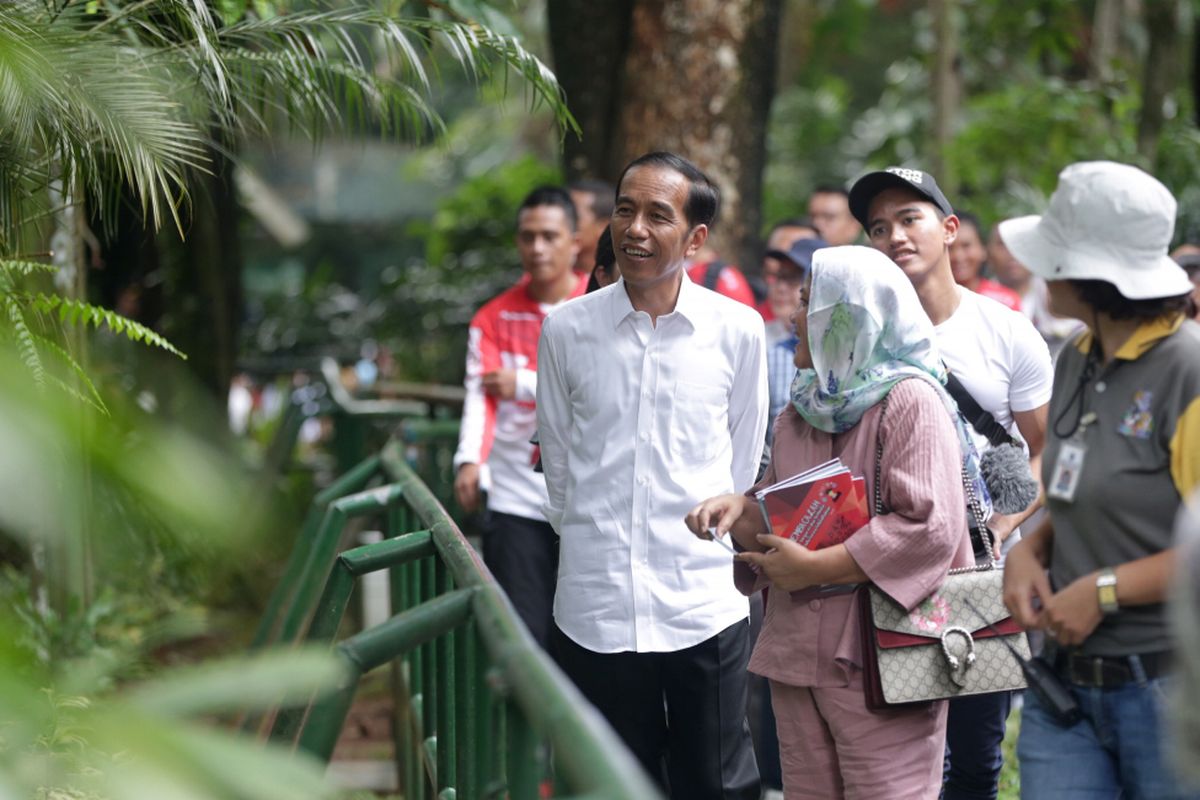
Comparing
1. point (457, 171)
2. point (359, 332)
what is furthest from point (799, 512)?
point (457, 171)

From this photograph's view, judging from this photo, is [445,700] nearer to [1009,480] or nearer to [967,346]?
[1009,480]

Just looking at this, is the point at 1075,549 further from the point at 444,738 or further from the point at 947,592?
the point at 444,738

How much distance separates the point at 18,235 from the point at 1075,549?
3015mm

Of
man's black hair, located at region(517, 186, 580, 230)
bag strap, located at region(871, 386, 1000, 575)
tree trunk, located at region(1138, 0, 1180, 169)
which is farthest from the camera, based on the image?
tree trunk, located at region(1138, 0, 1180, 169)

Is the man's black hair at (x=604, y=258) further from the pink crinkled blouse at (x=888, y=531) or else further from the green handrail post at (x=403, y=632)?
the green handrail post at (x=403, y=632)

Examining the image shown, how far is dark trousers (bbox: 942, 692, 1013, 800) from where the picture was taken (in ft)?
13.5

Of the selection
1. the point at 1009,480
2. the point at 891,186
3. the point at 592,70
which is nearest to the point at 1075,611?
the point at 1009,480

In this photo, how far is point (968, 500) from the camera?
3.69 m

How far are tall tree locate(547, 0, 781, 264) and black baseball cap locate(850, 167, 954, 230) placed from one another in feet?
11.9

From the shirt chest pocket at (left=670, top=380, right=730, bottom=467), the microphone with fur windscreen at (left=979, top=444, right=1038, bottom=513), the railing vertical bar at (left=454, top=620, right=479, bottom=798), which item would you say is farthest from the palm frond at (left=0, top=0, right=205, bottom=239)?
the microphone with fur windscreen at (left=979, top=444, right=1038, bottom=513)

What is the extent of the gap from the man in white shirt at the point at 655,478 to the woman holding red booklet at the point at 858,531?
40cm

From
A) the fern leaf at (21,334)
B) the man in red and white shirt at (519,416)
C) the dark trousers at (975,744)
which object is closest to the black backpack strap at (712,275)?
the man in red and white shirt at (519,416)

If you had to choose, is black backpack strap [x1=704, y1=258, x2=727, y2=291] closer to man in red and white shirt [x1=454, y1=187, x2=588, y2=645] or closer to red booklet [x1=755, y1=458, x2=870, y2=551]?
man in red and white shirt [x1=454, y1=187, x2=588, y2=645]

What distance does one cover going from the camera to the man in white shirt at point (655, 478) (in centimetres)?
388
